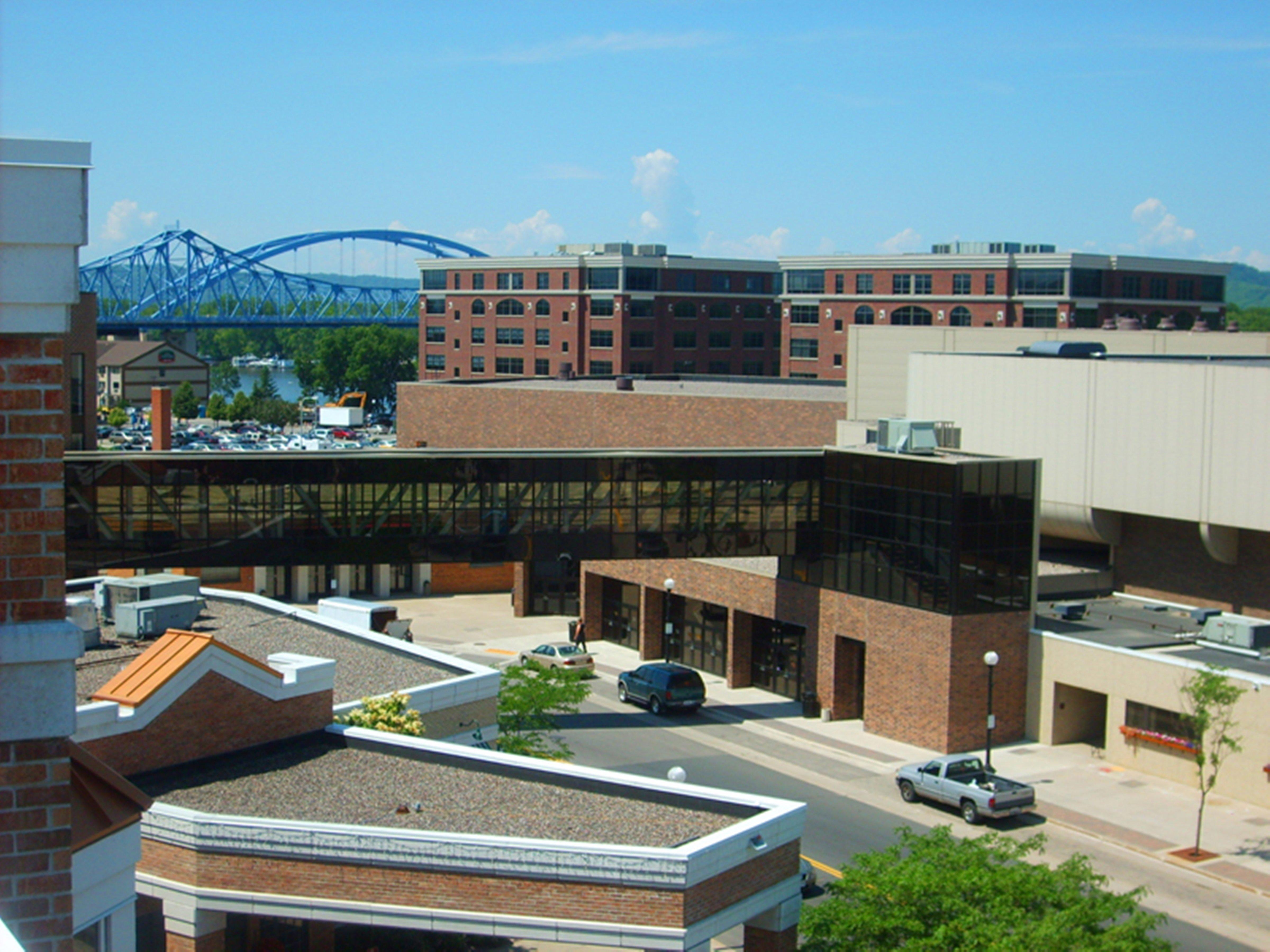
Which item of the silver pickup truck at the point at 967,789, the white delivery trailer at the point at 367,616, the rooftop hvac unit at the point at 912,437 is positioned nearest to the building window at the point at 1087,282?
the rooftop hvac unit at the point at 912,437

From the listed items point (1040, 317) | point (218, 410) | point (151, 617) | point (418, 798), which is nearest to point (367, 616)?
point (151, 617)

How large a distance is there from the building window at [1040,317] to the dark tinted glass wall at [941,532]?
60.3m

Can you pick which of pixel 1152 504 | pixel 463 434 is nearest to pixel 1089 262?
pixel 463 434

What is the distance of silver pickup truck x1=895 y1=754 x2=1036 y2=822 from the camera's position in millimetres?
32062

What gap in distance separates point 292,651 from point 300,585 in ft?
111

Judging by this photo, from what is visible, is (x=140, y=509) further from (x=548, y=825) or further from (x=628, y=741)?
(x=548, y=825)

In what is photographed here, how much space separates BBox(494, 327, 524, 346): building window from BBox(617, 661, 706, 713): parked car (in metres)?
77.9

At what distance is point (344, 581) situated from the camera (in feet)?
213

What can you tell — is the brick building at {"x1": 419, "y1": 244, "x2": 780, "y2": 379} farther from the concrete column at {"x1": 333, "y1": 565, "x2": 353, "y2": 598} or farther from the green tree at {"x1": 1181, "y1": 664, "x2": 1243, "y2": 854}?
the green tree at {"x1": 1181, "y1": 664, "x2": 1243, "y2": 854}

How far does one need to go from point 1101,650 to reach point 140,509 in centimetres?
2612

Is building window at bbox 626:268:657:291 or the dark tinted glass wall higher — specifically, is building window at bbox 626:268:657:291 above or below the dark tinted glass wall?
above

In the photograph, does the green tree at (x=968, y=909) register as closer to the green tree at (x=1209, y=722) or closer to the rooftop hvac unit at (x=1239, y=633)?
the green tree at (x=1209, y=722)

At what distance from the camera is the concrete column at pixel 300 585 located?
2505 inches

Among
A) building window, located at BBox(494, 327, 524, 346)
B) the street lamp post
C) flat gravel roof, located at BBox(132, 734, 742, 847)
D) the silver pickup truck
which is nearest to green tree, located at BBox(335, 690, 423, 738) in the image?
flat gravel roof, located at BBox(132, 734, 742, 847)
